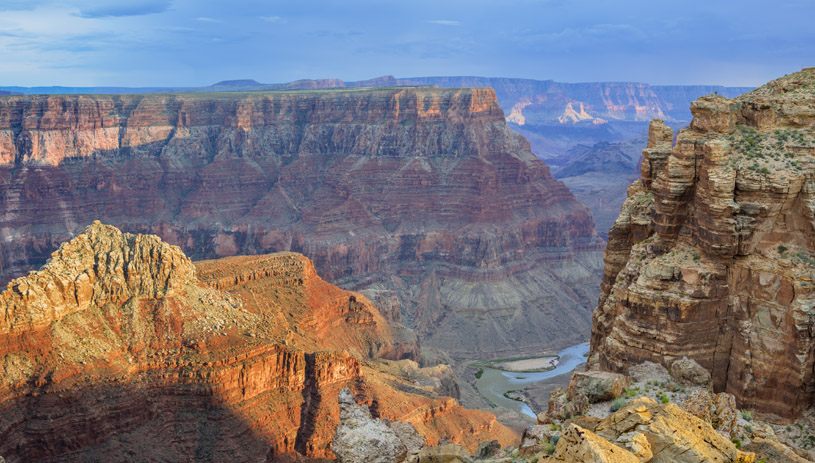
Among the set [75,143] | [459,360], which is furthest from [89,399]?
[75,143]

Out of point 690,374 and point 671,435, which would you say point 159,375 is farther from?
point 671,435

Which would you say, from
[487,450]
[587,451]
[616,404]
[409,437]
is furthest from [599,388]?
[587,451]

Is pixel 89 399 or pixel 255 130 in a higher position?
pixel 255 130

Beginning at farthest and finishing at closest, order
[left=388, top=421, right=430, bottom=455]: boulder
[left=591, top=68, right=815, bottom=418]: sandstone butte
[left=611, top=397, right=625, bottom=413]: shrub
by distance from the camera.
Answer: [left=591, top=68, right=815, bottom=418]: sandstone butte, [left=388, top=421, right=430, bottom=455]: boulder, [left=611, top=397, right=625, bottom=413]: shrub

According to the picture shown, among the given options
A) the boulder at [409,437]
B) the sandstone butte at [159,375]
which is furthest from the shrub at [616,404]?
the sandstone butte at [159,375]

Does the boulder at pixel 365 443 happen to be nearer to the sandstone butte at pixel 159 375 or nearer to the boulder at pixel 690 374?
the boulder at pixel 690 374

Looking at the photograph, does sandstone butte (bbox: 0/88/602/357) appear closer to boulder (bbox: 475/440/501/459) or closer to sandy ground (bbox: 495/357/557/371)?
sandy ground (bbox: 495/357/557/371)

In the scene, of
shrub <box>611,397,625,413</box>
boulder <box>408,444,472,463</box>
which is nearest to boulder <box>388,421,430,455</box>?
boulder <box>408,444,472,463</box>

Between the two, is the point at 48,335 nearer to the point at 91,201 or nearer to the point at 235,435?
the point at 235,435
